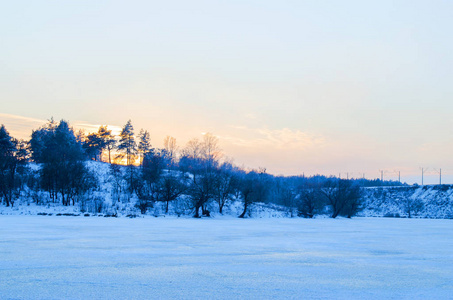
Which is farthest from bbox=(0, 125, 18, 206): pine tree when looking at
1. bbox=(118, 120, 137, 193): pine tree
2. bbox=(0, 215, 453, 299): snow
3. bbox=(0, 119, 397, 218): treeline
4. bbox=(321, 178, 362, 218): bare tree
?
bbox=(321, 178, 362, 218): bare tree

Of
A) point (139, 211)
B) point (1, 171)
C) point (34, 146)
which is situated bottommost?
point (139, 211)

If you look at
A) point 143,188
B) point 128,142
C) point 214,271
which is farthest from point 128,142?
point 214,271

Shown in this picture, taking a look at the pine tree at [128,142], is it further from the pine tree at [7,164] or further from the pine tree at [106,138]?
the pine tree at [7,164]

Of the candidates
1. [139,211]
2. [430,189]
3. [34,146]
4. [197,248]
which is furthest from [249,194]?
[430,189]

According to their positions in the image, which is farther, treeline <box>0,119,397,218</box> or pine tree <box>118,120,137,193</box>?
pine tree <box>118,120,137,193</box>

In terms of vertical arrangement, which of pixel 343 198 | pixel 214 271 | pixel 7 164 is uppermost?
pixel 7 164

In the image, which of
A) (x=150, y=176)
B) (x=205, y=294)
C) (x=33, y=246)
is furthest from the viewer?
(x=150, y=176)

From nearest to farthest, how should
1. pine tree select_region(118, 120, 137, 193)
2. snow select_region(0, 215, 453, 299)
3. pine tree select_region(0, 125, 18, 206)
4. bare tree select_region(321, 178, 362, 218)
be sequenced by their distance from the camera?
snow select_region(0, 215, 453, 299) < pine tree select_region(0, 125, 18, 206) < bare tree select_region(321, 178, 362, 218) < pine tree select_region(118, 120, 137, 193)

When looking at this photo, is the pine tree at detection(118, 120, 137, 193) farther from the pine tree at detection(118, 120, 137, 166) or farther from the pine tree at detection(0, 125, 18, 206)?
the pine tree at detection(0, 125, 18, 206)

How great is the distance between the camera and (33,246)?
15.3m

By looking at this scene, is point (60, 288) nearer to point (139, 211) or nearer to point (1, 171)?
point (139, 211)

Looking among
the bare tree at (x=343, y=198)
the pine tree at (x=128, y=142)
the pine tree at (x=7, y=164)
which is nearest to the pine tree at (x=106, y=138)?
the pine tree at (x=128, y=142)

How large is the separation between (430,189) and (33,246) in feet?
366

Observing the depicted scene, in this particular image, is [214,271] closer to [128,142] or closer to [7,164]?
[7,164]
